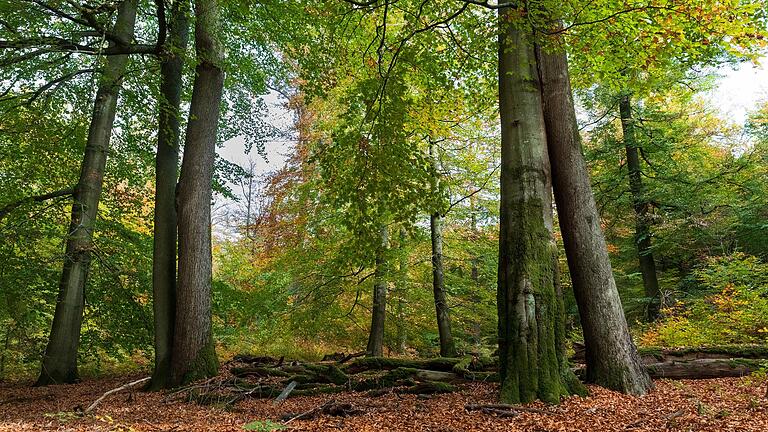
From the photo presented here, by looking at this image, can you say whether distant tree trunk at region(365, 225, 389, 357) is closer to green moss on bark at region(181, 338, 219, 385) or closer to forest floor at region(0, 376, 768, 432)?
green moss on bark at region(181, 338, 219, 385)

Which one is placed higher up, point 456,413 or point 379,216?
point 379,216

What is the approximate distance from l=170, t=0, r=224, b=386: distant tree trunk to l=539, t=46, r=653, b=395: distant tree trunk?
5486 mm

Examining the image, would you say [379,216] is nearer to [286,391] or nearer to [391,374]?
[391,374]

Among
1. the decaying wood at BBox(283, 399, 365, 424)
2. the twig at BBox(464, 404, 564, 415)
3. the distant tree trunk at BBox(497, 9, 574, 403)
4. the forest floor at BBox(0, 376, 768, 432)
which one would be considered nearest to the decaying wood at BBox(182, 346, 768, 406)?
the forest floor at BBox(0, 376, 768, 432)

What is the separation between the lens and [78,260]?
827 centimetres

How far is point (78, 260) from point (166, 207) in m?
2.02

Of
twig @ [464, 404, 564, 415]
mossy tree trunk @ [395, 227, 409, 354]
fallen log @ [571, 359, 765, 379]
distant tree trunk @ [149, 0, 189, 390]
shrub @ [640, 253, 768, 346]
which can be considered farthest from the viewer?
mossy tree trunk @ [395, 227, 409, 354]

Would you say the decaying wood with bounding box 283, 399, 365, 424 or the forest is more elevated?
the forest

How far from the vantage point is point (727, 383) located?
555 centimetres

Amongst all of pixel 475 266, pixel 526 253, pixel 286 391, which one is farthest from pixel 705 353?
pixel 475 266

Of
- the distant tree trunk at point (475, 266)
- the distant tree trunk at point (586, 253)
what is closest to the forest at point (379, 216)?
the distant tree trunk at point (586, 253)

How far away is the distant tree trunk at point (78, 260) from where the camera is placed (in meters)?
8.43

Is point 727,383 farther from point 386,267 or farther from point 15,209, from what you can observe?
point 15,209

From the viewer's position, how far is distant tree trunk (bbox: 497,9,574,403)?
4668 millimetres
